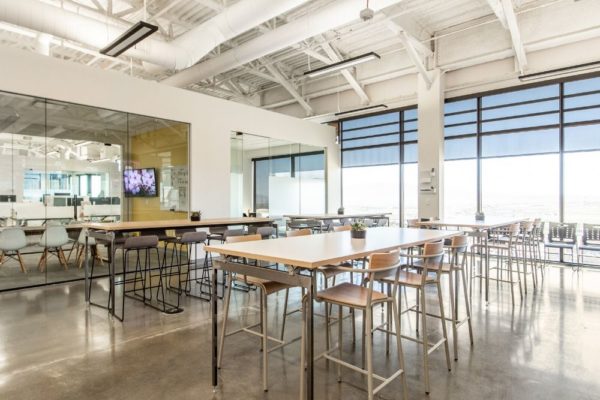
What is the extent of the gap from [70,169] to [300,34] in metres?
4.16

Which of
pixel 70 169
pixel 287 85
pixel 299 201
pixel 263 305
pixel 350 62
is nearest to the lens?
pixel 263 305

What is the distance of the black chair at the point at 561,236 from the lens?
646 cm

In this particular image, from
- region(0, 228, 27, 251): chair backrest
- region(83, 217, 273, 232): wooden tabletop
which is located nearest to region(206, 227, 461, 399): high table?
region(83, 217, 273, 232): wooden tabletop

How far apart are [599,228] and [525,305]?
3.54m

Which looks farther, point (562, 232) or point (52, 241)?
point (562, 232)

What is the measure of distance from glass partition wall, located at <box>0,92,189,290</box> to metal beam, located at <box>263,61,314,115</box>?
115 inches

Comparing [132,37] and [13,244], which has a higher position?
[132,37]

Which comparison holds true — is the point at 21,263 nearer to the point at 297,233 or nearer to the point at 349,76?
the point at 297,233

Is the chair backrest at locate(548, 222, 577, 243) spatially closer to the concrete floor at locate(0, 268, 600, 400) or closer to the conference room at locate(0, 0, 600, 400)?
the conference room at locate(0, 0, 600, 400)

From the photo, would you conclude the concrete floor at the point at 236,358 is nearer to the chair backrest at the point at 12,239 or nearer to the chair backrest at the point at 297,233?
the chair backrest at the point at 297,233

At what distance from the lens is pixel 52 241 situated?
530 centimetres

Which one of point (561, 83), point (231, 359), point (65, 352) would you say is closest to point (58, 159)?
point (65, 352)

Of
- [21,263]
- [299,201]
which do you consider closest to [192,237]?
[21,263]

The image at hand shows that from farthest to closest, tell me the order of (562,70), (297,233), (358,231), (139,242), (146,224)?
(562,70), (146,224), (139,242), (297,233), (358,231)
